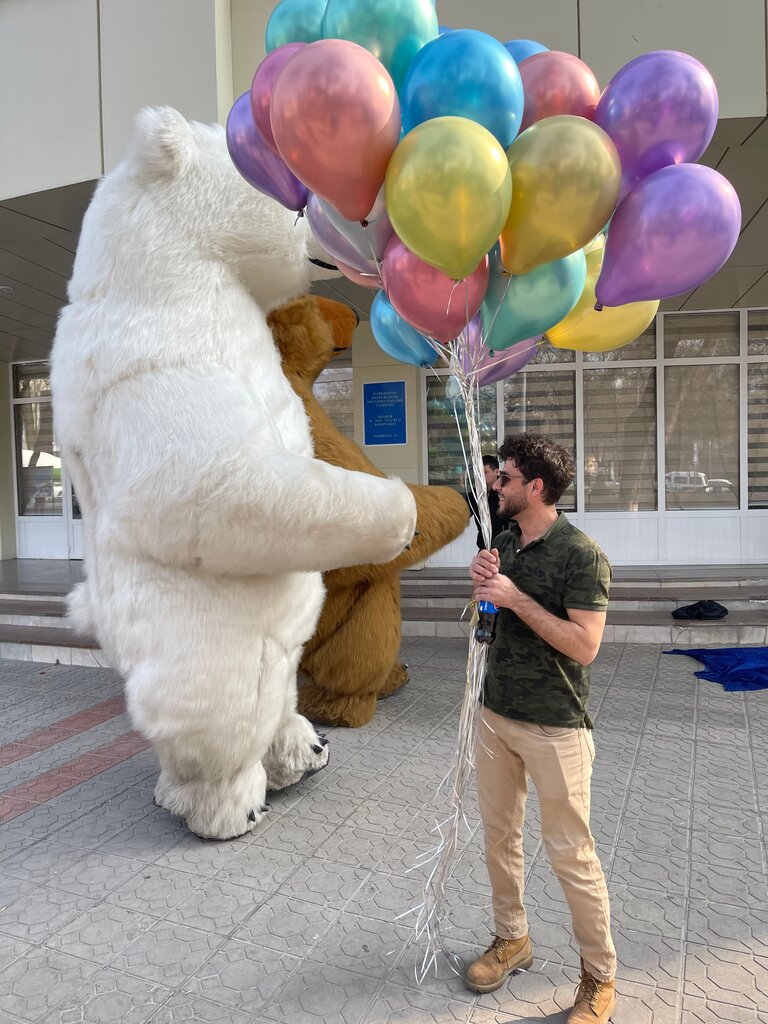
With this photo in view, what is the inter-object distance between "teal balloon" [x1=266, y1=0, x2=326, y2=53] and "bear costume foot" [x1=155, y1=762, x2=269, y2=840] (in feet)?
8.81

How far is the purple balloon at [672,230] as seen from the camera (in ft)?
6.33

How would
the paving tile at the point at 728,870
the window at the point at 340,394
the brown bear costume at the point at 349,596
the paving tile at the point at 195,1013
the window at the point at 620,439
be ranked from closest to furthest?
the paving tile at the point at 195,1013
the paving tile at the point at 728,870
the brown bear costume at the point at 349,596
the window at the point at 620,439
the window at the point at 340,394

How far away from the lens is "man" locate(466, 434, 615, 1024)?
1893mm

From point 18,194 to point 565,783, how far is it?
6.03 meters

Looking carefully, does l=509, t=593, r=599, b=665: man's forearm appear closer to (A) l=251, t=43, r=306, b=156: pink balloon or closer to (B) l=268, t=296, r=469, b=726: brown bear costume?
(A) l=251, t=43, r=306, b=156: pink balloon

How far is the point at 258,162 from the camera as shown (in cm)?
229

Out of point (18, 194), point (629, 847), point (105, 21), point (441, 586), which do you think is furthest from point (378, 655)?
point (105, 21)

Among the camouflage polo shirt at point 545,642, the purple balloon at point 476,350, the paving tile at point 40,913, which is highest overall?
the purple balloon at point 476,350

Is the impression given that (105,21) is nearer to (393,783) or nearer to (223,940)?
(393,783)

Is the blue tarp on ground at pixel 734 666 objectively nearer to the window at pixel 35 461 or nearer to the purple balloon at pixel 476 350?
the purple balloon at pixel 476 350

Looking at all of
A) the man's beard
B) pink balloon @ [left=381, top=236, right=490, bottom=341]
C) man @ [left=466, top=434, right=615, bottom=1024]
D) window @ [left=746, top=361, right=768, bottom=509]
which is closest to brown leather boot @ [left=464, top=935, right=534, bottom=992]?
man @ [left=466, top=434, right=615, bottom=1024]

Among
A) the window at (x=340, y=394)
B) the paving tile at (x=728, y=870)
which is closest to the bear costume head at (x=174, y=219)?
the paving tile at (x=728, y=870)

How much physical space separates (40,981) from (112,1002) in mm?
286

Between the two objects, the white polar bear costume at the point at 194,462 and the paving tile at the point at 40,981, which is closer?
the paving tile at the point at 40,981
